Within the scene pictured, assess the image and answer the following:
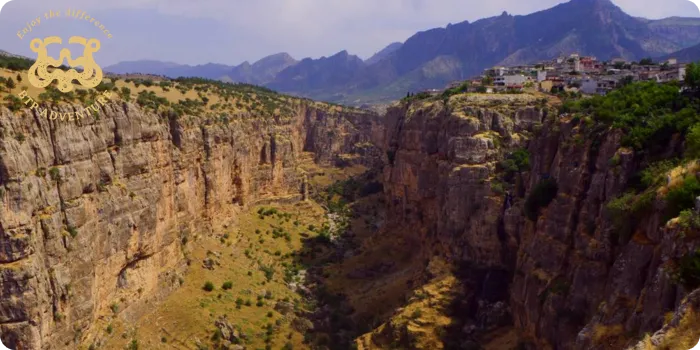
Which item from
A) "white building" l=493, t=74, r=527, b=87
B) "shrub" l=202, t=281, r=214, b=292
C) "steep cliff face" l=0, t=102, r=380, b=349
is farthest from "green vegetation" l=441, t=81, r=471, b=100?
"shrub" l=202, t=281, r=214, b=292

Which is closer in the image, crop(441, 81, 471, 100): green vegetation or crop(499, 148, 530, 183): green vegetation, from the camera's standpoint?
crop(499, 148, 530, 183): green vegetation

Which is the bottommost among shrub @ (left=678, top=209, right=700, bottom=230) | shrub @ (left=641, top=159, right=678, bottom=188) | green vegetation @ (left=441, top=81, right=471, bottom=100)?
shrub @ (left=678, top=209, right=700, bottom=230)

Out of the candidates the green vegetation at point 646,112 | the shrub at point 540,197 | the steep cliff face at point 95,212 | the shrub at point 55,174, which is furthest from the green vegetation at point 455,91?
the shrub at point 55,174

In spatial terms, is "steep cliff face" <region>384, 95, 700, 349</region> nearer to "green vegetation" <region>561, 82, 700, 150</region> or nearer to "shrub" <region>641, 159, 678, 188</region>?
"green vegetation" <region>561, 82, 700, 150</region>

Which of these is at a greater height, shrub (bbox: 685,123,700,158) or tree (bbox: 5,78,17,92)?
tree (bbox: 5,78,17,92)

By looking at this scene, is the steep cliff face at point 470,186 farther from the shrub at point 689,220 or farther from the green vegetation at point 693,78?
the shrub at point 689,220

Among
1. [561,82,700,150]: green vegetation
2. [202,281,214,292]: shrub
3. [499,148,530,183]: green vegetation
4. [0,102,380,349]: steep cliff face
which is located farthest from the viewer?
[202,281,214,292]: shrub
